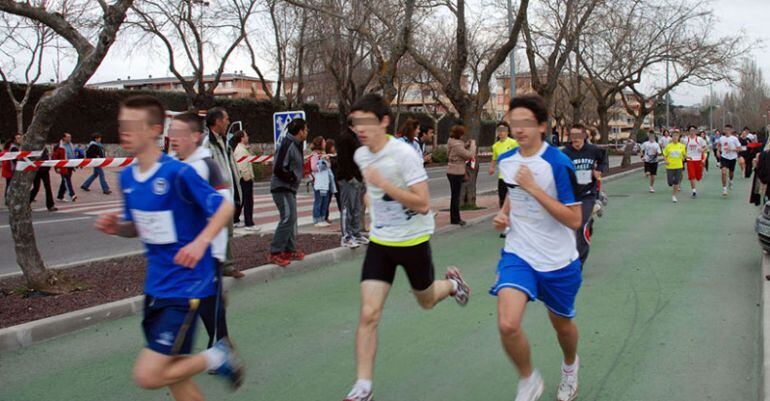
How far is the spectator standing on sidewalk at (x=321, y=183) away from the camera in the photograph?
12219 mm

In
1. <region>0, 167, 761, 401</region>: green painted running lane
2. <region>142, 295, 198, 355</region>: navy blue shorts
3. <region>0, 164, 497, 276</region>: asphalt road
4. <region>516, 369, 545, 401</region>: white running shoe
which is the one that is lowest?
<region>0, 164, 497, 276</region>: asphalt road

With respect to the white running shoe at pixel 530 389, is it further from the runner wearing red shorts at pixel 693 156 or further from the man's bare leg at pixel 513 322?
the runner wearing red shorts at pixel 693 156

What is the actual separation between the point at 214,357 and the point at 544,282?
5.91 ft

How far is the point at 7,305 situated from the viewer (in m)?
6.29

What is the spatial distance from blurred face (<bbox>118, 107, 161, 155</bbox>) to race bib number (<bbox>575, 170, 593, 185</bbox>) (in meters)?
4.99

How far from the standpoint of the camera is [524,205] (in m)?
3.94

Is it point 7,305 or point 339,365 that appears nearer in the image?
point 339,365

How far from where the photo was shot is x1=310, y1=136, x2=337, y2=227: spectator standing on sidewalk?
12.2 meters

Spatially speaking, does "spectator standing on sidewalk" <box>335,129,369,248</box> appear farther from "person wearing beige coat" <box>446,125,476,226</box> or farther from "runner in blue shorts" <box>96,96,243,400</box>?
"runner in blue shorts" <box>96,96,243,400</box>

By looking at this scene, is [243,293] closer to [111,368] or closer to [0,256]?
[111,368]

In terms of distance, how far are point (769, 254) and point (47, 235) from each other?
11236 millimetres

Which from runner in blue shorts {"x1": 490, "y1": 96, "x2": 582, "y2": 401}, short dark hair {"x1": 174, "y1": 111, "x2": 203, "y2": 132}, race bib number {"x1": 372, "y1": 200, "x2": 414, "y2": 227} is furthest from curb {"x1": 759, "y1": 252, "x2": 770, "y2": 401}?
short dark hair {"x1": 174, "y1": 111, "x2": 203, "y2": 132}

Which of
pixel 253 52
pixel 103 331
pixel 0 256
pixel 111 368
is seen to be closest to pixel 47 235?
pixel 0 256

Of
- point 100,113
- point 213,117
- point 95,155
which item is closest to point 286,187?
point 213,117
